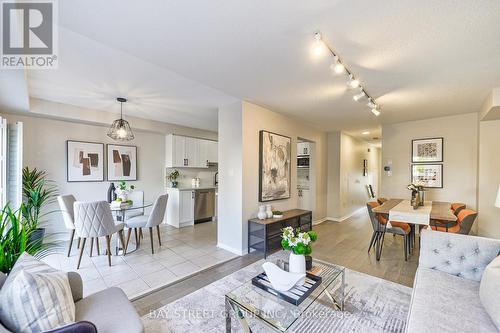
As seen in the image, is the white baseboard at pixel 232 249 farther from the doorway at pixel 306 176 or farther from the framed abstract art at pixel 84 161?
the framed abstract art at pixel 84 161

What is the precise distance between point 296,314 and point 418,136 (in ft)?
16.1

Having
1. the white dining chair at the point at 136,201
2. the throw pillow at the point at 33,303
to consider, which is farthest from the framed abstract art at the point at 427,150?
the throw pillow at the point at 33,303

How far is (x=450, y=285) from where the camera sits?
1706 millimetres

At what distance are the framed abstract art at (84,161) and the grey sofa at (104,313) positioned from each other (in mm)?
3405

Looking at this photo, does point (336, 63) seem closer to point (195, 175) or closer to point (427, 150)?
point (427, 150)

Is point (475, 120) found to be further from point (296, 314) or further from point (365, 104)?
point (296, 314)

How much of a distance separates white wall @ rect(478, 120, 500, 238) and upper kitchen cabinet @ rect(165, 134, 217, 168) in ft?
18.6

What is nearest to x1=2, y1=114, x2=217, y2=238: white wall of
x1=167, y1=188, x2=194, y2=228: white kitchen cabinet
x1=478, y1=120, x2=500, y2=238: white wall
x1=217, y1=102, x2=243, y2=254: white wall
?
x1=167, y1=188, x2=194, y2=228: white kitchen cabinet

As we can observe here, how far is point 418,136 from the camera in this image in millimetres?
4637

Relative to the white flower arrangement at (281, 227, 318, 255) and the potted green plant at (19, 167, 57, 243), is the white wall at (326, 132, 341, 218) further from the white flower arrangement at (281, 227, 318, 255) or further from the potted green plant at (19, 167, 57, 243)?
the potted green plant at (19, 167, 57, 243)

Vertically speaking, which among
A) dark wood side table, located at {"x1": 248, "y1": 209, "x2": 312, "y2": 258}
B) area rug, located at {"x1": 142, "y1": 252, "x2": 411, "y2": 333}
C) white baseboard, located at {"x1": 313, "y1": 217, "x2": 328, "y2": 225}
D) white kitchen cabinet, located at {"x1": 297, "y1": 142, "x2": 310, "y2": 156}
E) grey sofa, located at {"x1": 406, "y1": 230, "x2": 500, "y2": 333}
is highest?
white kitchen cabinet, located at {"x1": 297, "y1": 142, "x2": 310, "y2": 156}

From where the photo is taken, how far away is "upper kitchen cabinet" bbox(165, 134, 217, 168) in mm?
5289

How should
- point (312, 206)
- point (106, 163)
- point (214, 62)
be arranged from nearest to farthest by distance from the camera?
point (214, 62) < point (106, 163) < point (312, 206)

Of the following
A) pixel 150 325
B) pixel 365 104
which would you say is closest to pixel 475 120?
pixel 365 104
